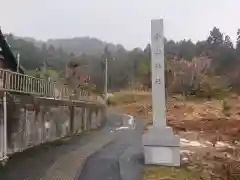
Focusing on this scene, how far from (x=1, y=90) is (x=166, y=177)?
21.5 feet

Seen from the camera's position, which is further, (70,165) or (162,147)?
(162,147)

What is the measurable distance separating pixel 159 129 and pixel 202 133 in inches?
671

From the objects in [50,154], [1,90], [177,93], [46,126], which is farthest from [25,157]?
[177,93]

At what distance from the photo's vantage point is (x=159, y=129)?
44.0 ft

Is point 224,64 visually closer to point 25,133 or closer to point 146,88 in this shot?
point 146,88

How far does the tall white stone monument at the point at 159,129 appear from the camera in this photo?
13359mm

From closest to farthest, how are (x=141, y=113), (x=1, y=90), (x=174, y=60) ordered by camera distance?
(x=1, y=90)
(x=141, y=113)
(x=174, y=60)

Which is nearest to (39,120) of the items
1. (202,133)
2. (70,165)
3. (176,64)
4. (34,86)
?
(34,86)

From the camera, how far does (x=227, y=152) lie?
19.9 m

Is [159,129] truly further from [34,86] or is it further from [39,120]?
[34,86]

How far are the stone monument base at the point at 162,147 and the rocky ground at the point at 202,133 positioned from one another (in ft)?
1.69

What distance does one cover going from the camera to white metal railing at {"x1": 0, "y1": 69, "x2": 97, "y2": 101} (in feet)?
45.7

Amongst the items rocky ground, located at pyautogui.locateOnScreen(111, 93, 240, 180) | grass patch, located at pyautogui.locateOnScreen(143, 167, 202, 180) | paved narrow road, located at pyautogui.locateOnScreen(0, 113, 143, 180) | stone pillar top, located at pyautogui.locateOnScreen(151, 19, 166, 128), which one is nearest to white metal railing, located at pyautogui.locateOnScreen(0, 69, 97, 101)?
paved narrow road, located at pyautogui.locateOnScreen(0, 113, 143, 180)

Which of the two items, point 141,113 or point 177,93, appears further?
point 177,93
